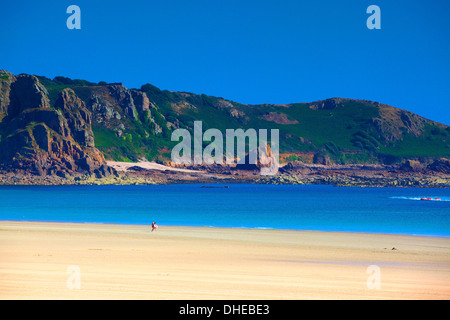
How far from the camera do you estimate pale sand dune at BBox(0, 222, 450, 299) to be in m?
15.0

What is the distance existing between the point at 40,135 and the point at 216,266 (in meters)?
162

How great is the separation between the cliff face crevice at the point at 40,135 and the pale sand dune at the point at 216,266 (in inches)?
5607

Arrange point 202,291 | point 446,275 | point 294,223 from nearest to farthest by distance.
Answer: point 202,291 → point 446,275 → point 294,223

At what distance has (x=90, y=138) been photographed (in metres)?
189

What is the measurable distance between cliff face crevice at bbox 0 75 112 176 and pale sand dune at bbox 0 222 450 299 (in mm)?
142429

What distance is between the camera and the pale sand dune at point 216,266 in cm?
1501

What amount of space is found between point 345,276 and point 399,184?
176893mm

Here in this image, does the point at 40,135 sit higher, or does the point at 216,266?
the point at 40,135

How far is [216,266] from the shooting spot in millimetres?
20359

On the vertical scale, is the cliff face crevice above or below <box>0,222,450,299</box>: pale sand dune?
above

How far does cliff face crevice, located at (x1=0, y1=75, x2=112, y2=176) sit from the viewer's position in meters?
170

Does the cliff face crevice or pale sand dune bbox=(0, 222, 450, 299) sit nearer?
pale sand dune bbox=(0, 222, 450, 299)

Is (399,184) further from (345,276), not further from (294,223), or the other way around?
(345,276)
